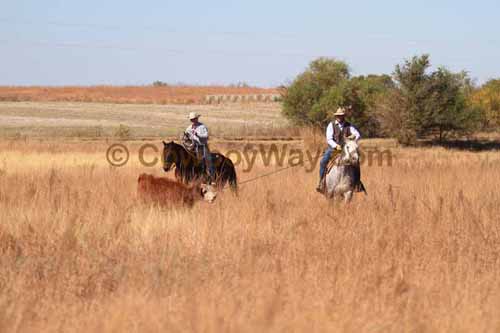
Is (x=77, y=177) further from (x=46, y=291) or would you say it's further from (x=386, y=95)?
(x=386, y=95)

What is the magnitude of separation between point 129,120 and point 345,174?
162 ft

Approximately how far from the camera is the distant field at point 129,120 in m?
47.5

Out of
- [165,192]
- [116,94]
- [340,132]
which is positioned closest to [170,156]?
[340,132]

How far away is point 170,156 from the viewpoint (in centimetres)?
1548

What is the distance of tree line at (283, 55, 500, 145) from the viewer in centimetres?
4391

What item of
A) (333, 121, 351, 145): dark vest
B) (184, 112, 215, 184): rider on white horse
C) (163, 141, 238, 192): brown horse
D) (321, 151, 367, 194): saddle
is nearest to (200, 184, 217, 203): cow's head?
(163, 141, 238, 192): brown horse

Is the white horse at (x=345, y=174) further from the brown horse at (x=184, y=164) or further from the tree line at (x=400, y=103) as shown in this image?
the tree line at (x=400, y=103)

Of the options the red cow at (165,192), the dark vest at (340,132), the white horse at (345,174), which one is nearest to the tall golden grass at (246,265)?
the red cow at (165,192)

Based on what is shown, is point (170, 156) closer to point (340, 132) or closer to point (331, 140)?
point (331, 140)

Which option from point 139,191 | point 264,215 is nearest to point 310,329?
point 264,215

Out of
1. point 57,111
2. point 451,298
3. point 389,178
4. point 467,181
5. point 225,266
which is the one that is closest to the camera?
A: point 451,298

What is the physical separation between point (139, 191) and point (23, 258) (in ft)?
13.4

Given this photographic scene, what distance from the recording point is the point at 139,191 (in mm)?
12250

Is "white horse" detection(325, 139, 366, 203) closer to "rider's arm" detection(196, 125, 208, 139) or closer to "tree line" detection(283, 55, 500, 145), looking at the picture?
"rider's arm" detection(196, 125, 208, 139)
